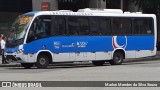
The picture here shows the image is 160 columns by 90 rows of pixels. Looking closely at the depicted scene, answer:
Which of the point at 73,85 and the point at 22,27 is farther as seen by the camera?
the point at 22,27

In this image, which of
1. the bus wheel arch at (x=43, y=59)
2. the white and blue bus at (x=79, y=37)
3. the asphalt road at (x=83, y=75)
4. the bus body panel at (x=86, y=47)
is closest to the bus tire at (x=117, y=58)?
the white and blue bus at (x=79, y=37)

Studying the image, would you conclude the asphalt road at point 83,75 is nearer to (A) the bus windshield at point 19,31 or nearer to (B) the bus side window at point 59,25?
(A) the bus windshield at point 19,31

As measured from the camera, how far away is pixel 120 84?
1534 centimetres

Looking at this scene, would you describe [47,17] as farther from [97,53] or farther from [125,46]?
[125,46]

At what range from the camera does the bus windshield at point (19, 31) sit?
80.6 ft

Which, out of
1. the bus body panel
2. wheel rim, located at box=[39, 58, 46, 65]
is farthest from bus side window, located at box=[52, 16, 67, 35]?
wheel rim, located at box=[39, 58, 46, 65]

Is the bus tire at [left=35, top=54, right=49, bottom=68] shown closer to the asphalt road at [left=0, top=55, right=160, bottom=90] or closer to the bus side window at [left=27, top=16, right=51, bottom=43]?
the bus side window at [left=27, top=16, right=51, bottom=43]

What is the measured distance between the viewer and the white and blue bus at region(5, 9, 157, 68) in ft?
81.0

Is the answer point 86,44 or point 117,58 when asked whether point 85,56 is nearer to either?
point 86,44

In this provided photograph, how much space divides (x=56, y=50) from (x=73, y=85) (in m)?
10.1

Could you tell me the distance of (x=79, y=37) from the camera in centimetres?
2648

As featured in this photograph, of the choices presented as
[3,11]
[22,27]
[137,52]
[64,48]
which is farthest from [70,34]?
[3,11]

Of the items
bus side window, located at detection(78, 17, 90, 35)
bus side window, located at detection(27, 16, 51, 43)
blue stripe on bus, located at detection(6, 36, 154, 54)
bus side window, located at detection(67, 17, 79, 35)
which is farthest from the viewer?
bus side window, located at detection(78, 17, 90, 35)

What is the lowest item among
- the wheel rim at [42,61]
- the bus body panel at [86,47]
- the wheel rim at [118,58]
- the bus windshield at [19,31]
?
the wheel rim at [118,58]
